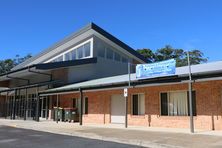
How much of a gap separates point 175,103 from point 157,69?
2361mm

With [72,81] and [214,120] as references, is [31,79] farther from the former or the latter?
[214,120]

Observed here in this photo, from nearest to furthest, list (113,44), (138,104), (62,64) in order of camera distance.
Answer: (138,104) < (62,64) < (113,44)

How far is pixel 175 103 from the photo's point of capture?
19109 millimetres

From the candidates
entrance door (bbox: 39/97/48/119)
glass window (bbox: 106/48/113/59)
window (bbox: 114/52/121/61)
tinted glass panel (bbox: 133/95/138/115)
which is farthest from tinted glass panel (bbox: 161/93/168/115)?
entrance door (bbox: 39/97/48/119)

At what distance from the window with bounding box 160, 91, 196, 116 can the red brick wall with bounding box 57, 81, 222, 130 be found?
30 centimetres

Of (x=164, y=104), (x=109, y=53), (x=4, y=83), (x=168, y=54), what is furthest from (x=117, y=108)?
(x=168, y=54)

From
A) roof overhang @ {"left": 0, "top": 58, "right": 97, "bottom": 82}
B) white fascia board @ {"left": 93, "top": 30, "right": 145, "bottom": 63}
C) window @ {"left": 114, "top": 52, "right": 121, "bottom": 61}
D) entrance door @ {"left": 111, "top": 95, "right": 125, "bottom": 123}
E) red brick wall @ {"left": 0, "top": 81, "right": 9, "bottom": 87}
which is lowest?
entrance door @ {"left": 111, "top": 95, "right": 125, "bottom": 123}

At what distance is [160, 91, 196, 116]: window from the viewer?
18.5 metres

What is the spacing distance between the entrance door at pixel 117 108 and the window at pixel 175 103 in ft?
13.7

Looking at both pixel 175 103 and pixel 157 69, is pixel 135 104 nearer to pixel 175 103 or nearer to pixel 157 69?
pixel 175 103

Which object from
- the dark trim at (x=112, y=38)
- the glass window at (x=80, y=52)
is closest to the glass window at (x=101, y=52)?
the dark trim at (x=112, y=38)

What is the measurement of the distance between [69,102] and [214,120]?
48.2 ft

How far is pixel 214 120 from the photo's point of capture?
1672cm

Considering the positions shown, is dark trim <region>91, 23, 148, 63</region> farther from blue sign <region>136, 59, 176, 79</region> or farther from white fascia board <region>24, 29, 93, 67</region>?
blue sign <region>136, 59, 176, 79</region>
